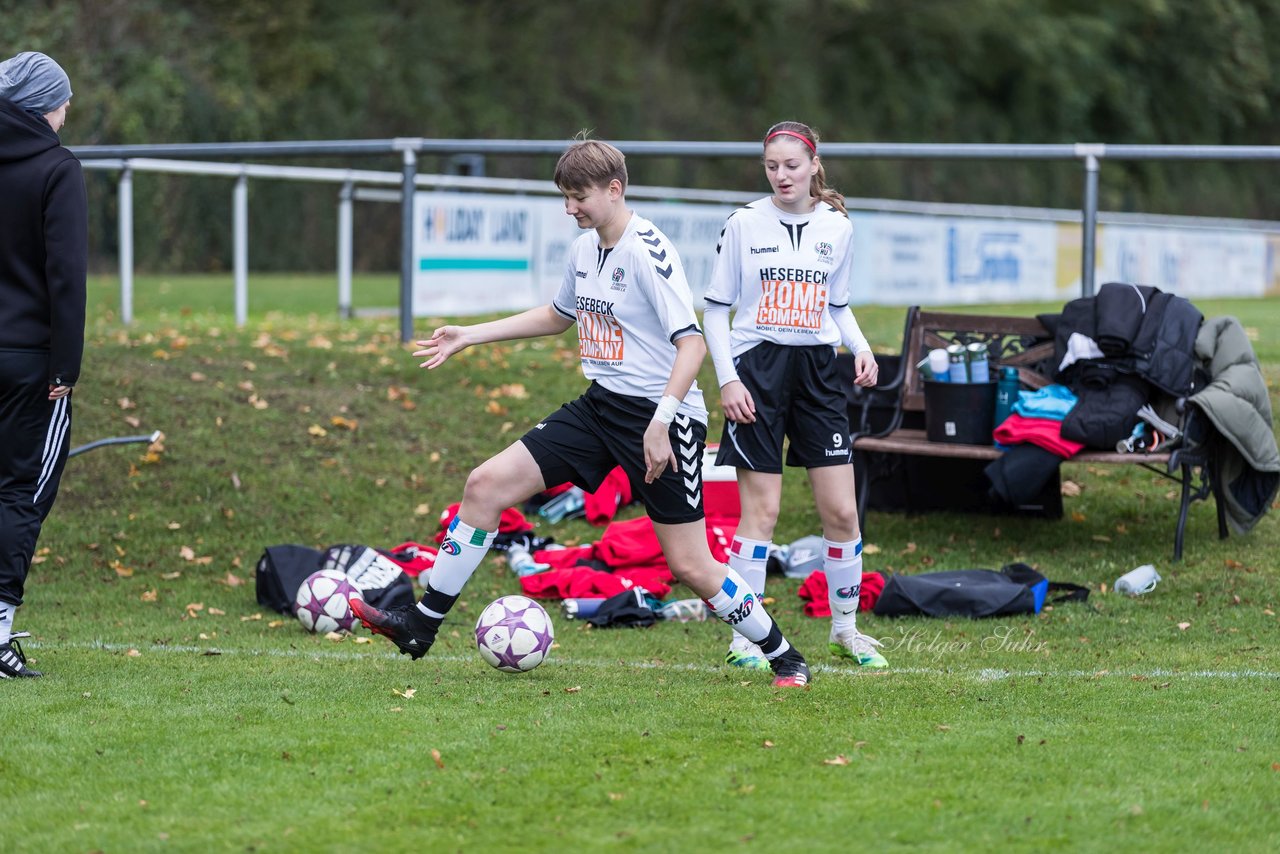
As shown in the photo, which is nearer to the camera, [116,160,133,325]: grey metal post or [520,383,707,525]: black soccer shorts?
[520,383,707,525]: black soccer shorts

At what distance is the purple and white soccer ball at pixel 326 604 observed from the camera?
22.7ft

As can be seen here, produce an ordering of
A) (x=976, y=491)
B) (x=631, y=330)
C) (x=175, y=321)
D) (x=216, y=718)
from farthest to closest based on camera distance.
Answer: (x=175, y=321), (x=976, y=491), (x=631, y=330), (x=216, y=718)

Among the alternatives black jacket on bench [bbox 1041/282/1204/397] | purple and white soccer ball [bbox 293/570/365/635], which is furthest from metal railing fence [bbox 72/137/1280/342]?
purple and white soccer ball [bbox 293/570/365/635]

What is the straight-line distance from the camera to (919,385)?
902 cm

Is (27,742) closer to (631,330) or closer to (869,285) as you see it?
(631,330)

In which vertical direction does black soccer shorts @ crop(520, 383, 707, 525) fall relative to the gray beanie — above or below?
below

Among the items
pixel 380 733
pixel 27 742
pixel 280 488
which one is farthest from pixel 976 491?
pixel 27 742

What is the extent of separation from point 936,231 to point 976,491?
12154 millimetres

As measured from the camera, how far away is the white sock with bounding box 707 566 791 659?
5.50 meters

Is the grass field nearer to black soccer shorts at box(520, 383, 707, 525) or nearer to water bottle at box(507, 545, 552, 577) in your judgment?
water bottle at box(507, 545, 552, 577)

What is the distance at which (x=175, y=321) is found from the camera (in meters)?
15.4

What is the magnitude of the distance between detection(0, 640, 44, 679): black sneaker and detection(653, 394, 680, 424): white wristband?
7.99 ft

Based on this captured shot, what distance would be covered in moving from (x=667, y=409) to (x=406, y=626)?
4.14 feet

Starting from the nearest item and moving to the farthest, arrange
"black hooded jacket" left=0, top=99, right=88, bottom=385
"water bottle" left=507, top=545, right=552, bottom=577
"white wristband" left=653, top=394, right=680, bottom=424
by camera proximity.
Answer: "white wristband" left=653, top=394, right=680, bottom=424 → "black hooded jacket" left=0, top=99, right=88, bottom=385 → "water bottle" left=507, top=545, right=552, bottom=577
